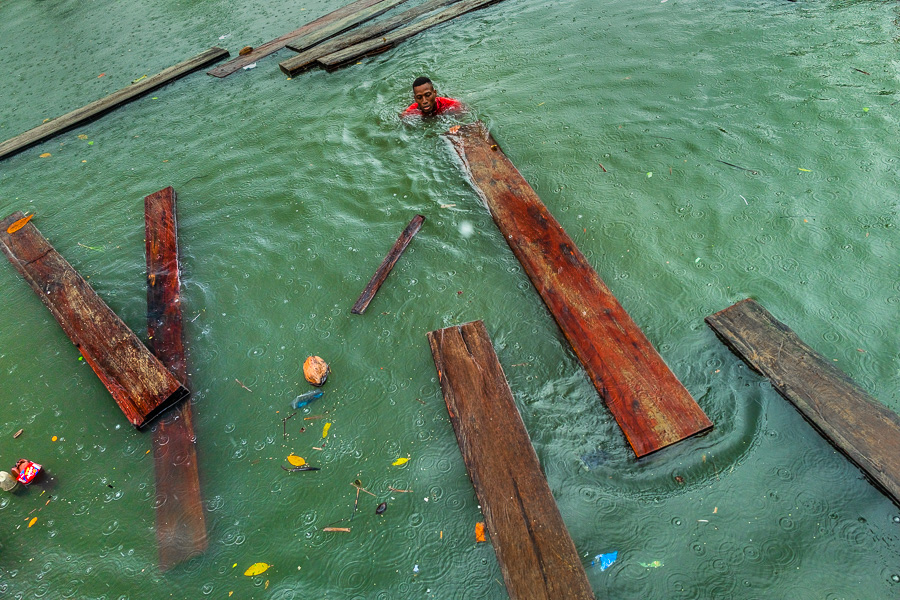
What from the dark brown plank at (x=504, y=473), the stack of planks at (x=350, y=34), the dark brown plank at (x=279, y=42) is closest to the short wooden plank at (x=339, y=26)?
the stack of planks at (x=350, y=34)

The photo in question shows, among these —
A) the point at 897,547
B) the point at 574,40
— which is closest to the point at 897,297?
the point at 897,547

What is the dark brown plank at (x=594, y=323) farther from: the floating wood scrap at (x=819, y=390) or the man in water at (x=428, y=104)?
the man in water at (x=428, y=104)

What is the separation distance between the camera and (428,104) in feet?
17.0

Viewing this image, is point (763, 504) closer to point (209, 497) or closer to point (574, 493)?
point (574, 493)

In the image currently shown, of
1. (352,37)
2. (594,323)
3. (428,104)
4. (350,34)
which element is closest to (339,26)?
(350,34)

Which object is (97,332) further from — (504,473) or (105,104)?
(105,104)

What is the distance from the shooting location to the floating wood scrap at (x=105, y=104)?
6.26m

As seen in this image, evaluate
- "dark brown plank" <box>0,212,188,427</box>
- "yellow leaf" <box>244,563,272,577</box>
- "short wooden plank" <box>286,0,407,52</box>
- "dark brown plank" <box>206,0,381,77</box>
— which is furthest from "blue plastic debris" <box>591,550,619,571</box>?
"short wooden plank" <box>286,0,407,52</box>

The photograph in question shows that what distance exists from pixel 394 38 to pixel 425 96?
2.47 m

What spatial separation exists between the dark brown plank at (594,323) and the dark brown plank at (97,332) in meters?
2.51

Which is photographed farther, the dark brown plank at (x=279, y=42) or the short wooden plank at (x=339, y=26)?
the short wooden plank at (x=339, y=26)

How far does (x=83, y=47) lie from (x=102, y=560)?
8822 mm

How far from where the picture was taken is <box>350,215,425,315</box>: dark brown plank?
370 cm

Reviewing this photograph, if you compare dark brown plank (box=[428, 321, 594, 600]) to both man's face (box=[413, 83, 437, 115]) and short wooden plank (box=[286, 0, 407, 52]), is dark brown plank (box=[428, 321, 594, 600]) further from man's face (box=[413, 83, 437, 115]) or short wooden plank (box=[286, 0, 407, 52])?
short wooden plank (box=[286, 0, 407, 52])
